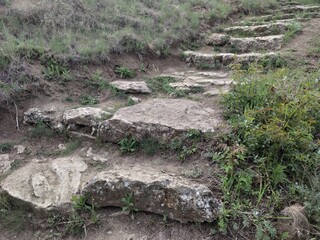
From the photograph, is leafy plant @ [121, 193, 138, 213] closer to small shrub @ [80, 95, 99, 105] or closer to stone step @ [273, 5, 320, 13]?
small shrub @ [80, 95, 99, 105]

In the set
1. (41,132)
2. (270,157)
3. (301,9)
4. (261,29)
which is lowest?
(41,132)

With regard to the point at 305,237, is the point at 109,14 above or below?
above

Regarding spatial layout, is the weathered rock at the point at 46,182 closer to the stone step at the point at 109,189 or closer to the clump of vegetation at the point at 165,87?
the stone step at the point at 109,189

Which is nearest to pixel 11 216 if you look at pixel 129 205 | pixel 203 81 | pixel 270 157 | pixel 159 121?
pixel 129 205

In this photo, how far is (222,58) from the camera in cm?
578

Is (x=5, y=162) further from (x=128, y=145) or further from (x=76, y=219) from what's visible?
(x=128, y=145)

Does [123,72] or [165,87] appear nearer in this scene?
[165,87]

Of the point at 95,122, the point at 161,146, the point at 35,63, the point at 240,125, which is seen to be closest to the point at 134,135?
the point at 161,146

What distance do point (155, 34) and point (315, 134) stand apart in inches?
167

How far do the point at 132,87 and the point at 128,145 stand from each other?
151 centimetres

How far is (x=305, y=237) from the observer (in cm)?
230

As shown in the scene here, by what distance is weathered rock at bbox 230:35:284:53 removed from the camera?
5.88 metres

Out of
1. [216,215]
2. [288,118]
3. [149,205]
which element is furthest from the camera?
[288,118]

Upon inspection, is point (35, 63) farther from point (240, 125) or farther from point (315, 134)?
point (315, 134)
